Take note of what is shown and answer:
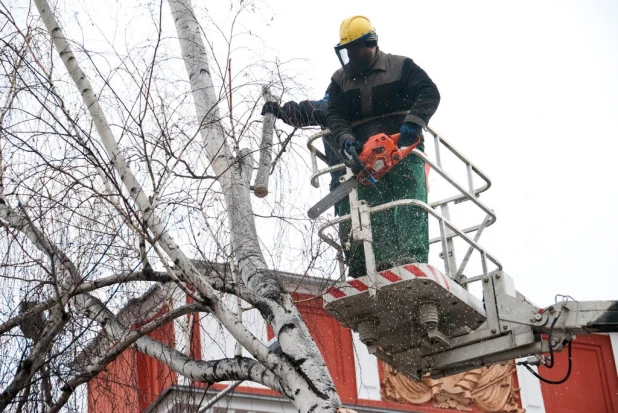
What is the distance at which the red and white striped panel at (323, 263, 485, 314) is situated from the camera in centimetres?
1116

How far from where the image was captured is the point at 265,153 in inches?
407

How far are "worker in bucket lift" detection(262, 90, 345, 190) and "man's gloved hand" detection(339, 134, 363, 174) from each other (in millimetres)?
230

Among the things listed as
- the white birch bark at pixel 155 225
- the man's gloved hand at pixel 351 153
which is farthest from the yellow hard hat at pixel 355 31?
the white birch bark at pixel 155 225

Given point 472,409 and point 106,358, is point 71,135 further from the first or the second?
point 472,409

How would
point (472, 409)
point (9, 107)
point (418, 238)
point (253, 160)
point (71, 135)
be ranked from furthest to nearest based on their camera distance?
1. point (472, 409)
2. point (418, 238)
3. point (253, 160)
4. point (9, 107)
5. point (71, 135)

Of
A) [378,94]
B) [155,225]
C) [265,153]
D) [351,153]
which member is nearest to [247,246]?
[265,153]

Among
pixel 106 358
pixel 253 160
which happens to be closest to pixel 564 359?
pixel 253 160

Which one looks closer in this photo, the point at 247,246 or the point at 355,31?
the point at 247,246

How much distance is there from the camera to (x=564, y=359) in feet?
72.8

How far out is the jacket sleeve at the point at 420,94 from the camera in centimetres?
1157

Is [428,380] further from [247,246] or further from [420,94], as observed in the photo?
[247,246]

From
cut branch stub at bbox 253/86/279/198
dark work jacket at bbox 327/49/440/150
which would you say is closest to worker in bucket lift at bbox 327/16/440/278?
dark work jacket at bbox 327/49/440/150

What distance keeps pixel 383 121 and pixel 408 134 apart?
68cm

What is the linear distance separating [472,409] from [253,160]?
1121 centimetres
